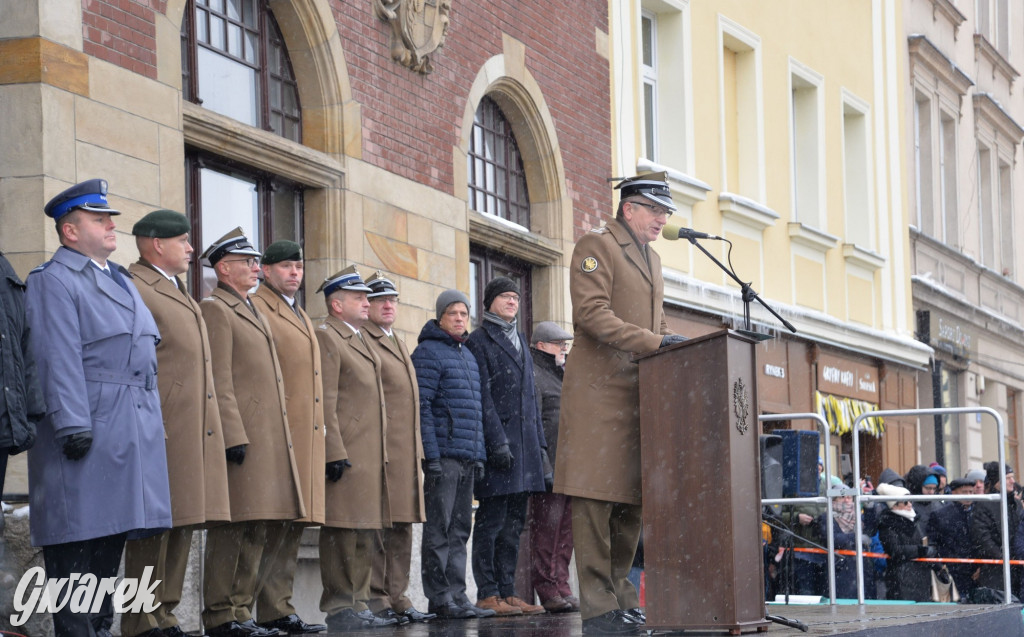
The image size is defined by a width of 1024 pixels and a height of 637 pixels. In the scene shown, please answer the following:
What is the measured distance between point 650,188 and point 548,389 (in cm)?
379

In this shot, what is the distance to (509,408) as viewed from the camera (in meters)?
11.0

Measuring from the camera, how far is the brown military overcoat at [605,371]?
7.72 m

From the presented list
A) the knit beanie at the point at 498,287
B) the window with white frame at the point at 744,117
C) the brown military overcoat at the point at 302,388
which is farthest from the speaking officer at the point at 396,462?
the window with white frame at the point at 744,117

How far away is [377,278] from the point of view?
10352 millimetres

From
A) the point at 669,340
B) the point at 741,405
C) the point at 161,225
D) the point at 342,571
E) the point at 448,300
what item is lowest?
the point at 342,571

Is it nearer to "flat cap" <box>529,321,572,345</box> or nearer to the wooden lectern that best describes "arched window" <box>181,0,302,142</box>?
"flat cap" <box>529,321,572,345</box>

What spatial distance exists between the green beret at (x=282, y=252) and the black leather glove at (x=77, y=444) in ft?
7.85

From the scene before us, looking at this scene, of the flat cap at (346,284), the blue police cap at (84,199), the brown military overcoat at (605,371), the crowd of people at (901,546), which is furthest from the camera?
the crowd of people at (901,546)

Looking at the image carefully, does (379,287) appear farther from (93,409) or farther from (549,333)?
(93,409)

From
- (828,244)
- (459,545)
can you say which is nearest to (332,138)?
(459,545)

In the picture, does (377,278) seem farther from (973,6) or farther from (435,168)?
(973,6)

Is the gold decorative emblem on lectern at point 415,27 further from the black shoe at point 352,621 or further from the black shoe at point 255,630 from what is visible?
the black shoe at point 255,630

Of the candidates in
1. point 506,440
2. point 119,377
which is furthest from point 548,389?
point 119,377

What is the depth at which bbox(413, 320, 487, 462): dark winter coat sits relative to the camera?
1039 cm
